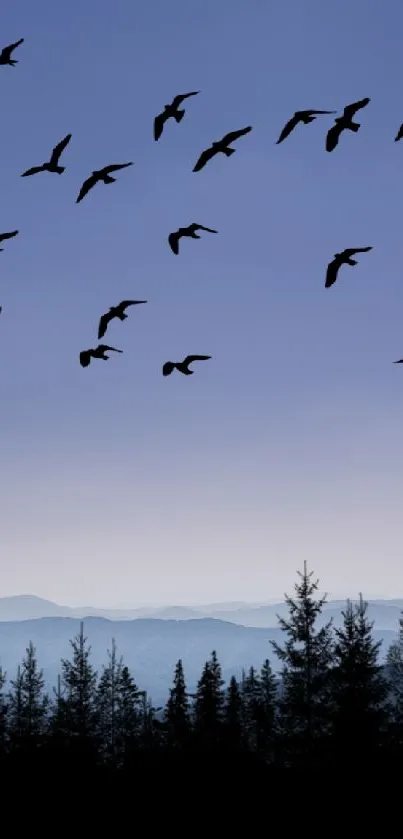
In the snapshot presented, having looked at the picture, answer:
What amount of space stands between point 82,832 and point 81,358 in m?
6.66

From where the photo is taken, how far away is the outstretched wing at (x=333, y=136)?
7.62m

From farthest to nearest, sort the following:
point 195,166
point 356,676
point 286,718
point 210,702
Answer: point 210,702
point 286,718
point 356,676
point 195,166

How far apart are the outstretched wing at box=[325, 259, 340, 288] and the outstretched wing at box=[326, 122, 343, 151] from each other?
1.30m

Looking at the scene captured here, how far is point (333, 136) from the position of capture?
785 cm

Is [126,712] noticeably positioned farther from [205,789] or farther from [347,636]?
[205,789]

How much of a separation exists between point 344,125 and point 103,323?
3.73 metres

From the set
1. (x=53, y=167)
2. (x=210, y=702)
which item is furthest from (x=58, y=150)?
(x=210, y=702)

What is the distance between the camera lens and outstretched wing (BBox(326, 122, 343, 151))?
762 cm

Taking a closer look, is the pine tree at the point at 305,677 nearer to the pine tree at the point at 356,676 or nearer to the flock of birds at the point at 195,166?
the pine tree at the point at 356,676

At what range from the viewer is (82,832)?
33.1 feet

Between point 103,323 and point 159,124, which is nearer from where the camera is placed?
point 159,124

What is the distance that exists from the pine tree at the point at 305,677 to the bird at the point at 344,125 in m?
25.3

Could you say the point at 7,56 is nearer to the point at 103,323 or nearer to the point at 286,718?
the point at 103,323

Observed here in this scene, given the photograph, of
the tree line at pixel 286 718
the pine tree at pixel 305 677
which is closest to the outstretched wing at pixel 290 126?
the tree line at pixel 286 718
